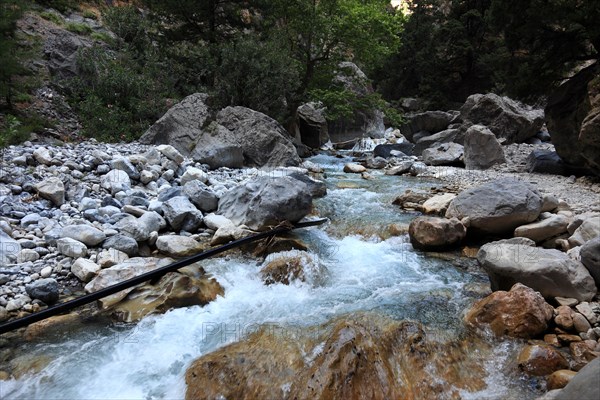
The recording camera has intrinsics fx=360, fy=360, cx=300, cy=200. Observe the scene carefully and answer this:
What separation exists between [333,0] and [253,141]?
7.34 metres

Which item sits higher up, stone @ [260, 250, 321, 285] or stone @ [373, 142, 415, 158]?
stone @ [373, 142, 415, 158]

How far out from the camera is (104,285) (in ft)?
13.2

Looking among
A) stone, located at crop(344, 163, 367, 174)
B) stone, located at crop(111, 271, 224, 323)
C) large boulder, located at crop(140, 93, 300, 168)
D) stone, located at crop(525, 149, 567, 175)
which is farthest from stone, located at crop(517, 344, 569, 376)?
stone, located at crop(344, 163, 367, 174)

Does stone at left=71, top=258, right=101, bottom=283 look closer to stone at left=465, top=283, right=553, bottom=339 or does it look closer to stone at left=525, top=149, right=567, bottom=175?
stone at left=465, top=283, right=553, bottom=339

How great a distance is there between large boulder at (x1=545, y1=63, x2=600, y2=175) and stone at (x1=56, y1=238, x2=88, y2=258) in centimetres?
952

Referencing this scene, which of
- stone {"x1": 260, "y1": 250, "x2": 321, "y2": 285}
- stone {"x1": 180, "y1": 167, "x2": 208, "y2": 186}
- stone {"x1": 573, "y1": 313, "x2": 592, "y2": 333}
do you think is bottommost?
stone {"x1": 260, "y1": 250, "x2": 321, "y2": 285}

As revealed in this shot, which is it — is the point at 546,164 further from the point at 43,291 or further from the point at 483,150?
the point at 43,291

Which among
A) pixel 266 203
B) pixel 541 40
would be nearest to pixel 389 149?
pixel 541 40

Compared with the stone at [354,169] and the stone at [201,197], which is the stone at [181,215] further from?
the stone at [354,169]

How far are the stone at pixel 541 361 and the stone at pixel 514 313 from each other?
0.30 meters

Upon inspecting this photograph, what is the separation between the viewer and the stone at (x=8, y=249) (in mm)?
4129

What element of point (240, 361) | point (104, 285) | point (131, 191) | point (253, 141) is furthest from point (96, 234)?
point (253, 141)

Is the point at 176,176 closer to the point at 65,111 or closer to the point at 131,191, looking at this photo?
the point at 131,191

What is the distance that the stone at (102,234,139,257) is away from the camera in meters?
4.75
